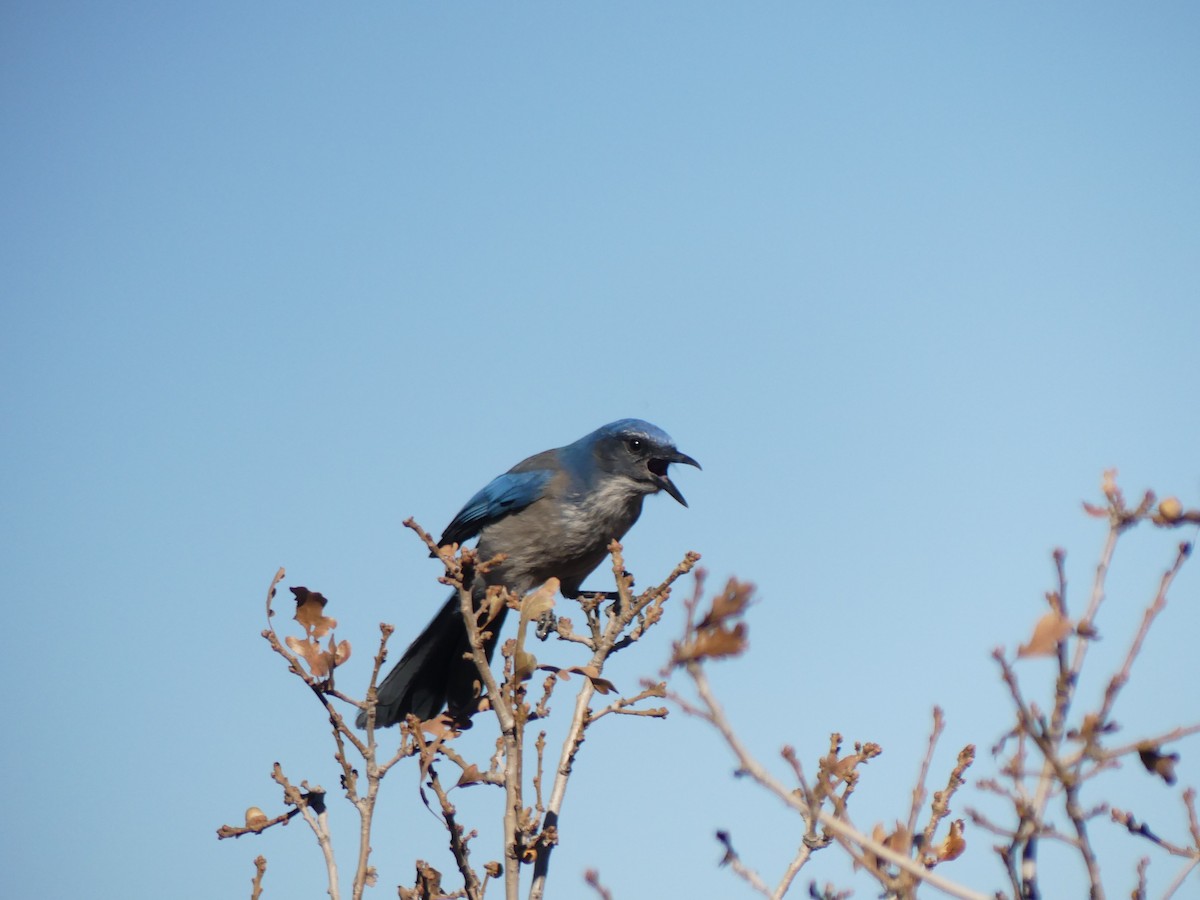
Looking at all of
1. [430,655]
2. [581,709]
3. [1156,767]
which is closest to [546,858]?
[581,709]

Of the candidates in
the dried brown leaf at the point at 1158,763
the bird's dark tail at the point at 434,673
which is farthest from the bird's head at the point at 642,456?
→ the dried brown leaf at the point at 1158,763

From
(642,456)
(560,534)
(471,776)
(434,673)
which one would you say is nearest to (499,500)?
(560,534)

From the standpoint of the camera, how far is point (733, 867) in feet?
8.32

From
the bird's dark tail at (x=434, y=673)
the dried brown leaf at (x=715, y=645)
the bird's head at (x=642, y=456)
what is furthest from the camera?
the bird's head at (x=642, y=456)

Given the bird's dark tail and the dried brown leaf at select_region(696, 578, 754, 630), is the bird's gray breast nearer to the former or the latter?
the bird's dark tail

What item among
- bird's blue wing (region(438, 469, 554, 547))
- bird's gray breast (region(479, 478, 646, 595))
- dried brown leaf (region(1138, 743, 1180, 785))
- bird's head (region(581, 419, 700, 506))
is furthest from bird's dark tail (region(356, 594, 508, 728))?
dried brown leaf (region(1138, 743, 1180, 785))

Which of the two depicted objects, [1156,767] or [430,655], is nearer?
[1156,767]

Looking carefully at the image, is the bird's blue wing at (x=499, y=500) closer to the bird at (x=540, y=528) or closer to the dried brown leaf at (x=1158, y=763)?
the bird at (x=540, y=528)

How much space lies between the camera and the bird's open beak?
7.16 metres

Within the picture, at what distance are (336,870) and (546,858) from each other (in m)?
0.53

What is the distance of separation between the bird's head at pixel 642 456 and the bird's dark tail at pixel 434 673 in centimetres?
113

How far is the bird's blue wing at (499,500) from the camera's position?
24.0ft

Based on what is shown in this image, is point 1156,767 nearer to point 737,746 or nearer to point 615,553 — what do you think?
point 737,746

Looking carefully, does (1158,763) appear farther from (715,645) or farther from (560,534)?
(560,534)
